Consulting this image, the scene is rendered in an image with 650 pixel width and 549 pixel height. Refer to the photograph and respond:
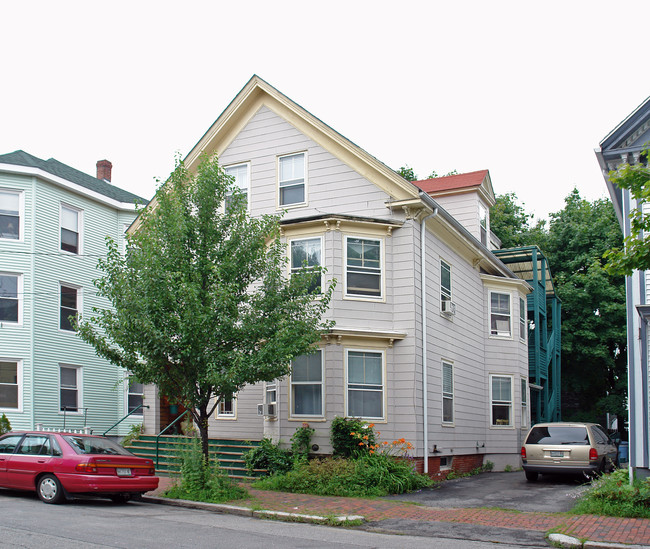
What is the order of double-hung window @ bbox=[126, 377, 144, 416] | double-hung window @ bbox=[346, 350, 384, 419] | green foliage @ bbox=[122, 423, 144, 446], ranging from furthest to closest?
double-hung window @ bbox=[126, 377, 144, 416] → green foliage @ bbox=[122, 423, 144, 446] → double-hung window @ bbox=[346, 350, 384, 419]

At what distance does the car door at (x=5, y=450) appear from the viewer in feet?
45.5

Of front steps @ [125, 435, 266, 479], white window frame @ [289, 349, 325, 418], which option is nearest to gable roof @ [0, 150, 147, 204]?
front steps @ [125, 435, 266, 479]

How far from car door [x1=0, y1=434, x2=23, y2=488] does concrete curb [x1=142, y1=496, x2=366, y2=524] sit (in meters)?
2.69

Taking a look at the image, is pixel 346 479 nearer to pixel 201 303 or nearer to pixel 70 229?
Result: pixel 201 303

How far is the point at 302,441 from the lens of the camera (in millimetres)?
17016

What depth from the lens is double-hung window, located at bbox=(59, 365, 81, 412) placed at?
83.3 ft

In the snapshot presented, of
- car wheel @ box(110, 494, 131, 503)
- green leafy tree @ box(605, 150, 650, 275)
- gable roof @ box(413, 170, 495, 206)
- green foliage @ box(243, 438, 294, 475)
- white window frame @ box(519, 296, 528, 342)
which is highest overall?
gable roof @ box(413, 170, 495, 206)

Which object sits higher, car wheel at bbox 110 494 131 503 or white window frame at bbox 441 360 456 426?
white window frame at bbox 441 360 456 426

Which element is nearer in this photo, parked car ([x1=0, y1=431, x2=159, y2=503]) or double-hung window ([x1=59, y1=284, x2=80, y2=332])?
parked car ([x1=0, y1=431, x2=159, y2=503])

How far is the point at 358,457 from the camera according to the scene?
16.4 m

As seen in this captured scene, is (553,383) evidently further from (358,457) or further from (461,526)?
(461,526)

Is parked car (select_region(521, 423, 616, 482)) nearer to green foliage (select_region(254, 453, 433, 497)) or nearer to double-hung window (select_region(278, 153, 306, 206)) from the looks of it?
green foliage (select_region(254, 453, 433, 497))

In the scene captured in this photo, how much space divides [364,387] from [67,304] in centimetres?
1354

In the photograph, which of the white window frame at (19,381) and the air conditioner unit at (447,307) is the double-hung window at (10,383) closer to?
the white window frame at (19,381)
